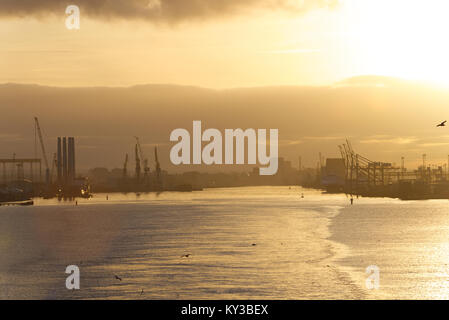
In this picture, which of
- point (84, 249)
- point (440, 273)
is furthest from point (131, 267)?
point (440, 273)

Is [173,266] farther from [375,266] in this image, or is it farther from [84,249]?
[84,249]

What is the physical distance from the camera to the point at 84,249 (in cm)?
6109

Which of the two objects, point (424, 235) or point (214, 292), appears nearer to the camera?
point (214, 292)

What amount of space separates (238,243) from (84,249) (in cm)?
1334

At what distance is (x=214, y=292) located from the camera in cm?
3603
